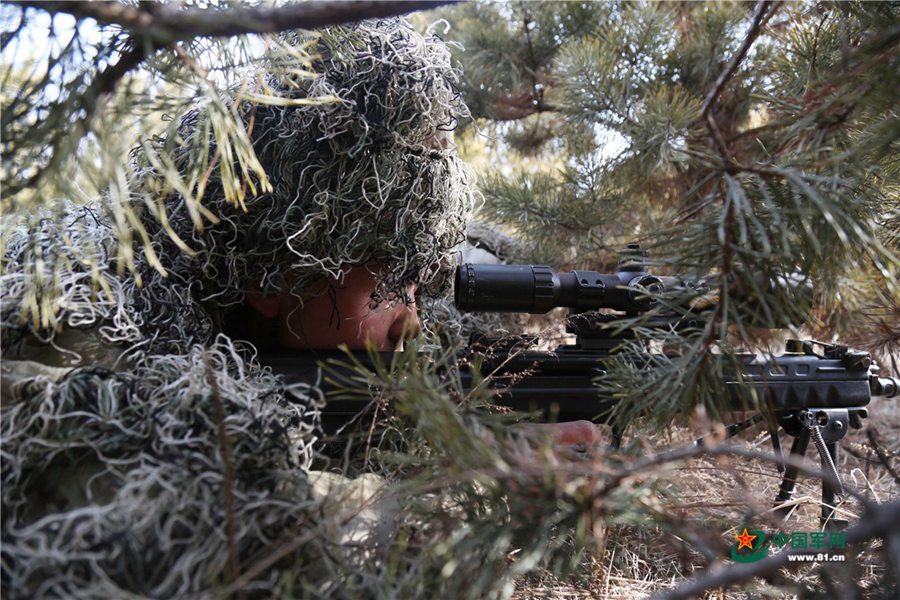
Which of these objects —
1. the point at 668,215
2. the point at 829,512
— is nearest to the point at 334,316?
the point at 668,215

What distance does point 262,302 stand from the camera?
41.3 inches

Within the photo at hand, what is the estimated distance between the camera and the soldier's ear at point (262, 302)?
1018 millimetres

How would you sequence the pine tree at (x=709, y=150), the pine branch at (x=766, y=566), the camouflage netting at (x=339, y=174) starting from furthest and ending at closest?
the camouflage netting at (x=339, y=174) → the pine tree at (x=709, y=150) → the pine branch at (x=766, y=566)

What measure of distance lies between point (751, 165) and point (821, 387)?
2.39 ft

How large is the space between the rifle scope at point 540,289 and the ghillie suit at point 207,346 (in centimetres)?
7

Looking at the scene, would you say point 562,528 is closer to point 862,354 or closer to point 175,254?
point 175,254

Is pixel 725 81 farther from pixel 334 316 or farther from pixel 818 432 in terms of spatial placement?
pixel 818 432

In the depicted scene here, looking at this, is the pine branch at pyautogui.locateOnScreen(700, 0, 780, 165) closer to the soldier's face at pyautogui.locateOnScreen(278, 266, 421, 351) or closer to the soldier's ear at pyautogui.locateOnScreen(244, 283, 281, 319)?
the soldier's face at pyautogui.locateOnScreen(278, 266, 421, 351)

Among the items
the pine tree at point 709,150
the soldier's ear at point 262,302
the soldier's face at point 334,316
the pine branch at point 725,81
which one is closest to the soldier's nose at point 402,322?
the soldier's face at point 334,316

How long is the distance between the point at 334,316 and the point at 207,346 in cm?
19

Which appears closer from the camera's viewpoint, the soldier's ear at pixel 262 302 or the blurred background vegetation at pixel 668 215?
the blurred background vegetation at pixel 668 215

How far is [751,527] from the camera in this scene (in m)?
1.00

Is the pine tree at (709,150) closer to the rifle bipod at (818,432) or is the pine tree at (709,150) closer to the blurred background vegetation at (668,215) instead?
the blurred background vegetation at (668,215)

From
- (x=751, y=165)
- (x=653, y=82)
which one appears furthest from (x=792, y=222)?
(x=653, y=82)
